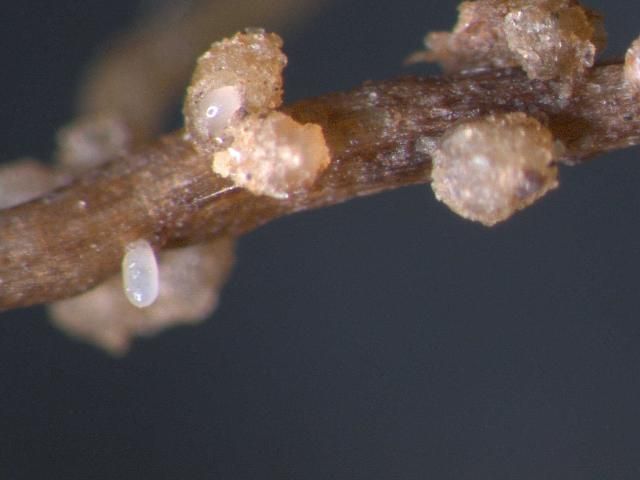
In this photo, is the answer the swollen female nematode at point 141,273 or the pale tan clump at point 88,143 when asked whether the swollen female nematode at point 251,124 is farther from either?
the pale tan clump at point 88,143

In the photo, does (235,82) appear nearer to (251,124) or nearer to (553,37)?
(251,124)

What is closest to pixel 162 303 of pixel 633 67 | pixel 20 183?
pixel 20 183

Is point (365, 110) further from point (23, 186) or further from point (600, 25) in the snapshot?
point (23, 186)

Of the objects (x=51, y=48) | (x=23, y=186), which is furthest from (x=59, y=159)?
(x=51, y=48)

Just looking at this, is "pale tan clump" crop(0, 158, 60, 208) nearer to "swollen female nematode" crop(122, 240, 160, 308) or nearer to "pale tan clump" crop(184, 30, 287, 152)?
"swollen female nematode" crop(122, 240, 160, 308)

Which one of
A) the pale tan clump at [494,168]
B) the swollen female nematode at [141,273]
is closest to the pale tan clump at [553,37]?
the pale tan clump at [494,168]

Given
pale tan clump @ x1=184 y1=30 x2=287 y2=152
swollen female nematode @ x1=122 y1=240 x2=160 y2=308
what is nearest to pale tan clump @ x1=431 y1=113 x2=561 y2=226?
pale tan clump @ x1=184 y1=30 x2=287 y2=152
